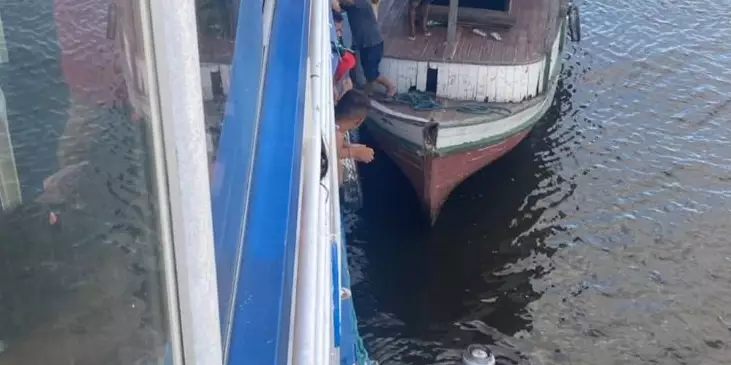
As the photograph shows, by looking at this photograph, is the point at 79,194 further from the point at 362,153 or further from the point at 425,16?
the point at 425,16

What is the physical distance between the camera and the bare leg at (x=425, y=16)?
11.6 m

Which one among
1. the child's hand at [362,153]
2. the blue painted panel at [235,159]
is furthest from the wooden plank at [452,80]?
the blue painted panel at [235,159]

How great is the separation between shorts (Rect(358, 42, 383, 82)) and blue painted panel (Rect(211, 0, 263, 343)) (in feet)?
22.1

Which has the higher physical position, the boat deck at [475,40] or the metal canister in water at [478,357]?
the boat deck at [475,40]

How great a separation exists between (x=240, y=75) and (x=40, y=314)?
1.51 metres

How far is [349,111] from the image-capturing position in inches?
319

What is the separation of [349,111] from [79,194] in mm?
6810

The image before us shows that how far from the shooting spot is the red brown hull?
428 inches

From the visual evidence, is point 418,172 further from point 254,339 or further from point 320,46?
point 254,339

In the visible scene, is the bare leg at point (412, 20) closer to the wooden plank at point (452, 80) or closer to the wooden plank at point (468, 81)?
the wooden plank at point (452, 80)

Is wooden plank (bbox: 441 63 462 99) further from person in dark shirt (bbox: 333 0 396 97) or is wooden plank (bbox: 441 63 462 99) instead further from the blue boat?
the blue boat

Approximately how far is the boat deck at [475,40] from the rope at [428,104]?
1.62 ft

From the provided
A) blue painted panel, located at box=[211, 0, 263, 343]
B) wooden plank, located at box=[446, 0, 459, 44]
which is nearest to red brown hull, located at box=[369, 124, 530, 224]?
wooden plank, located at box=[446, 0, 459, 44]

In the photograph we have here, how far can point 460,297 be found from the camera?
10703 millimetres
